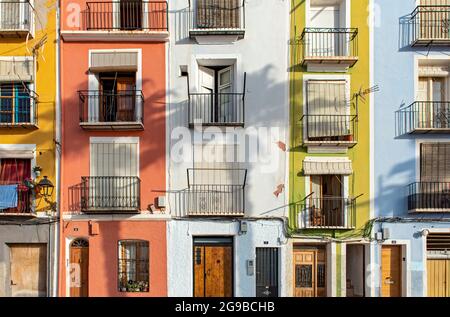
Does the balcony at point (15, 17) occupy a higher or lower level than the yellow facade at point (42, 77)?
higher

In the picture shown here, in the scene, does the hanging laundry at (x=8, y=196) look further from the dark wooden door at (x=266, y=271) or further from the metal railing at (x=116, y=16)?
the dark wooden door at (x=266, y=271)

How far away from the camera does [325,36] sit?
51.1 feet

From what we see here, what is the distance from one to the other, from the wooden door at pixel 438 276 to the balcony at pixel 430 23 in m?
6.87

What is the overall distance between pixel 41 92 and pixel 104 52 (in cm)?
240

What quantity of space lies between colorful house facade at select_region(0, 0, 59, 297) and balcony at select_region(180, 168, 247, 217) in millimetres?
4311

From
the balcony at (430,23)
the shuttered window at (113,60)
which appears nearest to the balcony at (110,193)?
the shuttered window at (113,60)

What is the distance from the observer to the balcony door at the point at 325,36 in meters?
15.5

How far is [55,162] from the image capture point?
1522 centimetres

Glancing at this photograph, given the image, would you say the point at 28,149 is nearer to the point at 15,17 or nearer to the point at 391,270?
the point at 15,17

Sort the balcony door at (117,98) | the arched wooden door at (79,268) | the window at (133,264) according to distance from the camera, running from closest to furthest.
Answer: the window at (133,264) → the arched wooden door at (79,268) → the balcony door at (117,98)

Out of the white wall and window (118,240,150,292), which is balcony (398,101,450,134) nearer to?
the white wall

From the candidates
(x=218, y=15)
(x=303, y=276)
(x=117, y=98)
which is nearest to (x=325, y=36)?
(x=218, y=15)

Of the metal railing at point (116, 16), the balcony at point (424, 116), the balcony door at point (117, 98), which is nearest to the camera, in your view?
the balcony at point (424, 116)

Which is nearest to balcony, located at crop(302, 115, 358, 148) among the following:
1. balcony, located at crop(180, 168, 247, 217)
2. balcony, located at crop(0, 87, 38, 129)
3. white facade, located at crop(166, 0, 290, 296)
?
white facade, located at crop(166, 0, 290, 296)
